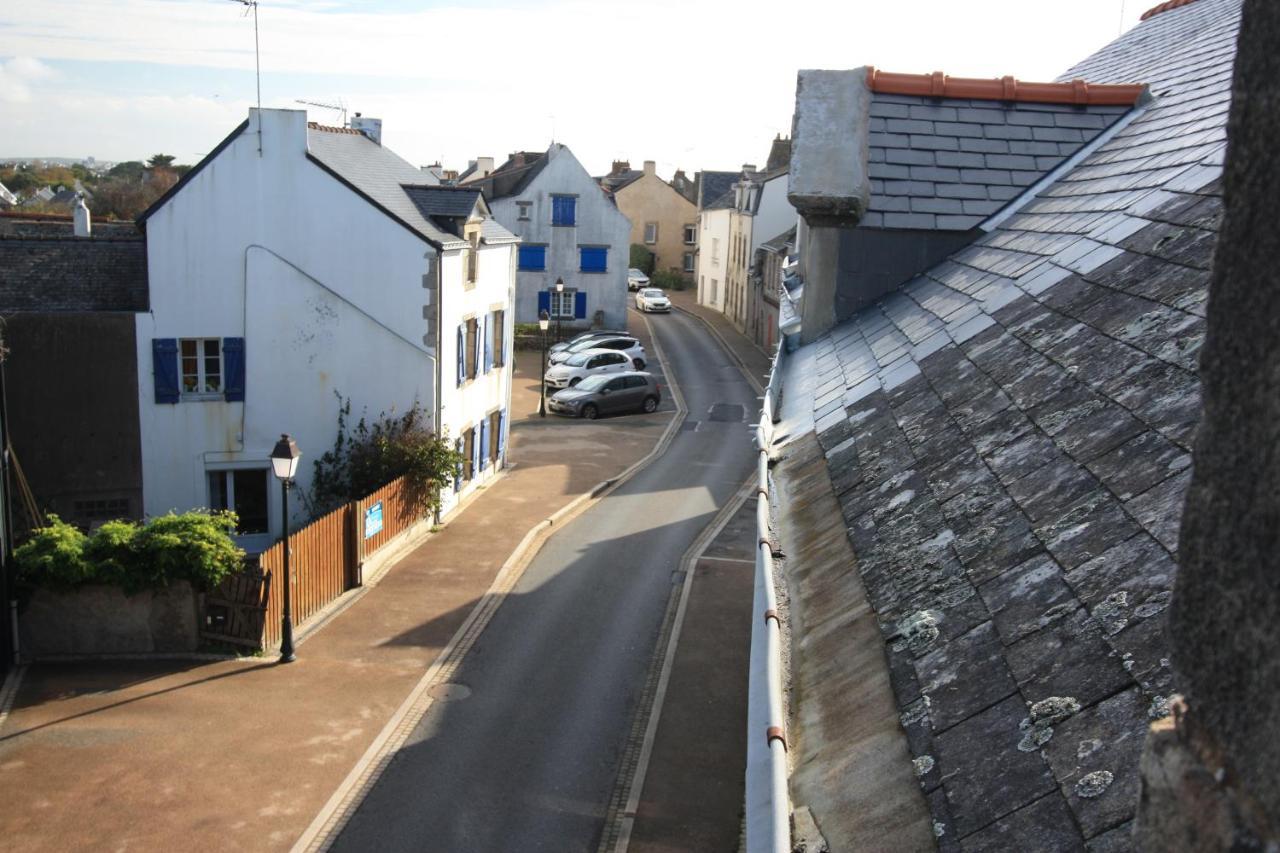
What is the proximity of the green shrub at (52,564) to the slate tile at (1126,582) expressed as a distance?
18.0 m

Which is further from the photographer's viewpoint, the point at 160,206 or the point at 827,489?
the point at 160,206

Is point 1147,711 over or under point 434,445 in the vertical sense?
over

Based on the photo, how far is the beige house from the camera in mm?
81312

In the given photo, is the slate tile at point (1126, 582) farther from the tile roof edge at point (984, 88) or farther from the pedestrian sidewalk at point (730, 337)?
the pedestrian sidewalk at point (730, 337)

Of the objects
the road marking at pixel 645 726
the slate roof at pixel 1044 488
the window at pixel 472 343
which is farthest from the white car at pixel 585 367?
the slate roof at pixel 1044 488

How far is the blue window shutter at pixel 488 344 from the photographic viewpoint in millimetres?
30469

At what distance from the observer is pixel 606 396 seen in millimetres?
42000

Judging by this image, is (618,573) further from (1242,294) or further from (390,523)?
(1242,294)

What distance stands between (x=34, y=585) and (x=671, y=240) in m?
69.7

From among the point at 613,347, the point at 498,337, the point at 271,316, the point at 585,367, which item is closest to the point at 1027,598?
the point at 271,316

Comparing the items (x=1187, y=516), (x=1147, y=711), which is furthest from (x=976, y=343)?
(x=1187, y=516)

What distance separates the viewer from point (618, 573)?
24359mm

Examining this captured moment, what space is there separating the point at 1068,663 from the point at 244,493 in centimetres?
2471

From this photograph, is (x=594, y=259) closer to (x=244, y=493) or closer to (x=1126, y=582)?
(x=244, y=493)
